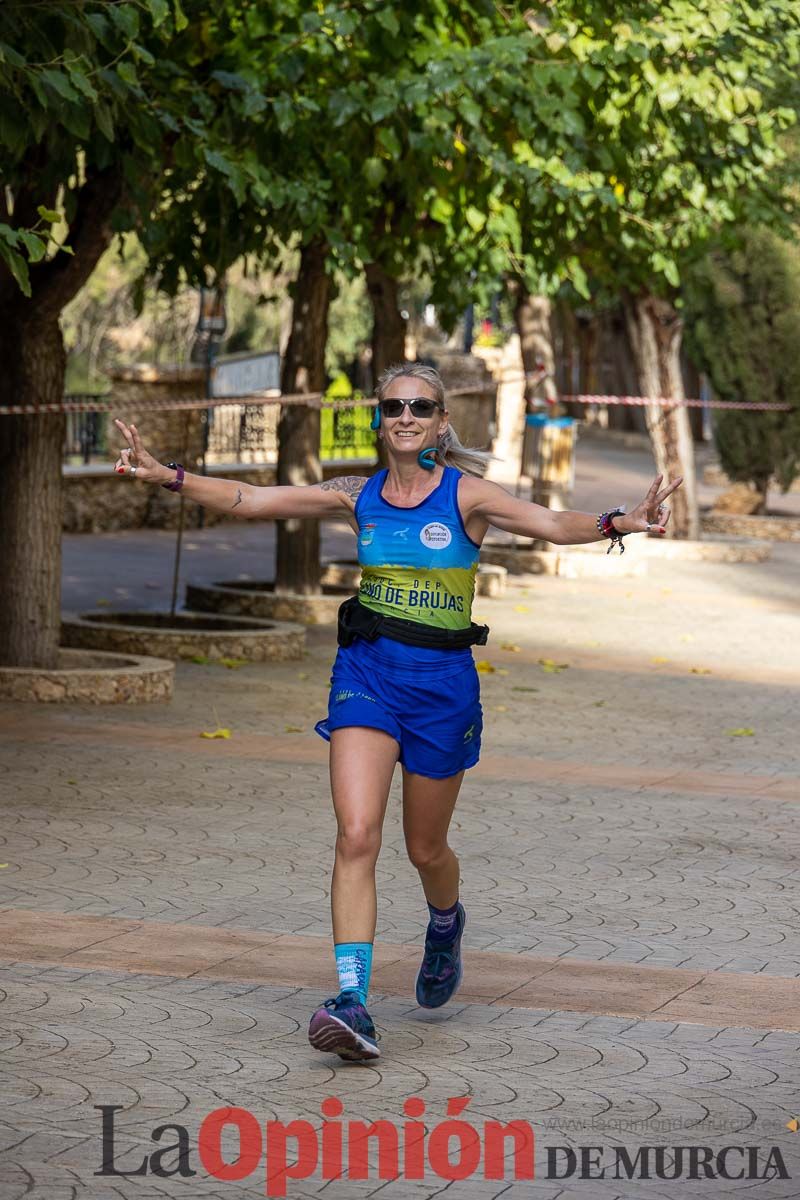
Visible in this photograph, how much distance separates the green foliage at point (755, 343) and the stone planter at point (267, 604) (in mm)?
10222

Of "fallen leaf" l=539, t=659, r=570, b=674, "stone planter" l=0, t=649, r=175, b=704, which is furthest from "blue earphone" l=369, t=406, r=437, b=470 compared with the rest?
"fallen leaf" l=539, t=659, r=570, b=674

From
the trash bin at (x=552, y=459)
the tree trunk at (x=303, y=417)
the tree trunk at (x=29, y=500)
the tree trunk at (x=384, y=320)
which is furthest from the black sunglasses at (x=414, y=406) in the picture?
the trash bin at (x=552, y=459)

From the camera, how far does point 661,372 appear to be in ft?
75.6

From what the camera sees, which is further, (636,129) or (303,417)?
(303,417)

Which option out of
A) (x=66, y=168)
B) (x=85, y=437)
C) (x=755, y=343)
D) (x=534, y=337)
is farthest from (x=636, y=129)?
(x=755, y=343)

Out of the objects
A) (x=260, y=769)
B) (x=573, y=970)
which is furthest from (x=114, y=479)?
(x=573, y=970)

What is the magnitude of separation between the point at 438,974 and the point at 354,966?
52cm

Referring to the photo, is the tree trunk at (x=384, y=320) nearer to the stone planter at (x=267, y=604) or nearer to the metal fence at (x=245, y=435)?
the stone planter at (x=267, y=604)

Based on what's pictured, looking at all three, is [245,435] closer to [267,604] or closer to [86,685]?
[267,604]

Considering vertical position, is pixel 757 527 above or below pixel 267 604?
above

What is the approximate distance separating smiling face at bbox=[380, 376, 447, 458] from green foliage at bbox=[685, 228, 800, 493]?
1909 cm

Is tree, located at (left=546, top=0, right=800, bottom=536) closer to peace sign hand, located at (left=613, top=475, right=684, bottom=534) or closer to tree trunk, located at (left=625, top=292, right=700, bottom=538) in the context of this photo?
tree trunk, located at (left=625, top=292, right=700, bottom=538)

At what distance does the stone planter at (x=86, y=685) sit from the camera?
36.8 feet

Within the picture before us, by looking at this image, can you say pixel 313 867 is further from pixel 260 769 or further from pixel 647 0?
pixel 647 0
